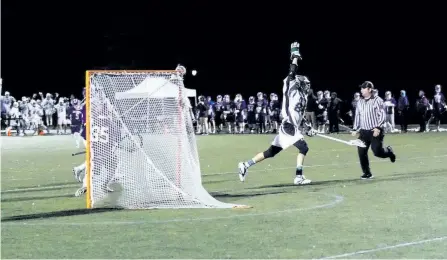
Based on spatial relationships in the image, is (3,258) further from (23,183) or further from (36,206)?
(23,183)

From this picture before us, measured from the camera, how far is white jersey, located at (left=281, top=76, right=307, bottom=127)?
49.1ft

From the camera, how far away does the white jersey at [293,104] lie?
1496cm

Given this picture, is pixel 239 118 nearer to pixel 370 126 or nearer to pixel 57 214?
pixel 370 126

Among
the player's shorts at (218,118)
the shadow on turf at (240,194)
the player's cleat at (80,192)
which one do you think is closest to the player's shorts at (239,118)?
the player's shorts at (218,118)

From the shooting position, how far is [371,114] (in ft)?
53.2

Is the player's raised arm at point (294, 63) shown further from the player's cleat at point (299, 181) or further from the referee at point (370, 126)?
the referee at point (370, 126)

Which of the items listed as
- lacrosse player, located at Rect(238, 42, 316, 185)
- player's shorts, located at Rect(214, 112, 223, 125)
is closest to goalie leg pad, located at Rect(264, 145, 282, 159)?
lacrosse player, located at Rect(238, 42, 316, 185)

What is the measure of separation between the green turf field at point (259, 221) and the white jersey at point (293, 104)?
1.14 m

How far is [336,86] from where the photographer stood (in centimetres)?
4862

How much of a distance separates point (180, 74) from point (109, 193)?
6.53 ft

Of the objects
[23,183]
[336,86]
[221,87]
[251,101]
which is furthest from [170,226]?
[221,87]

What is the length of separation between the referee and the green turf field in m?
0.42

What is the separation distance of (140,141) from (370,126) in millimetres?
5157

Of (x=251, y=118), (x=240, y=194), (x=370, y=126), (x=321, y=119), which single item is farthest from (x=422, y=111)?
(x=240, y=194)
